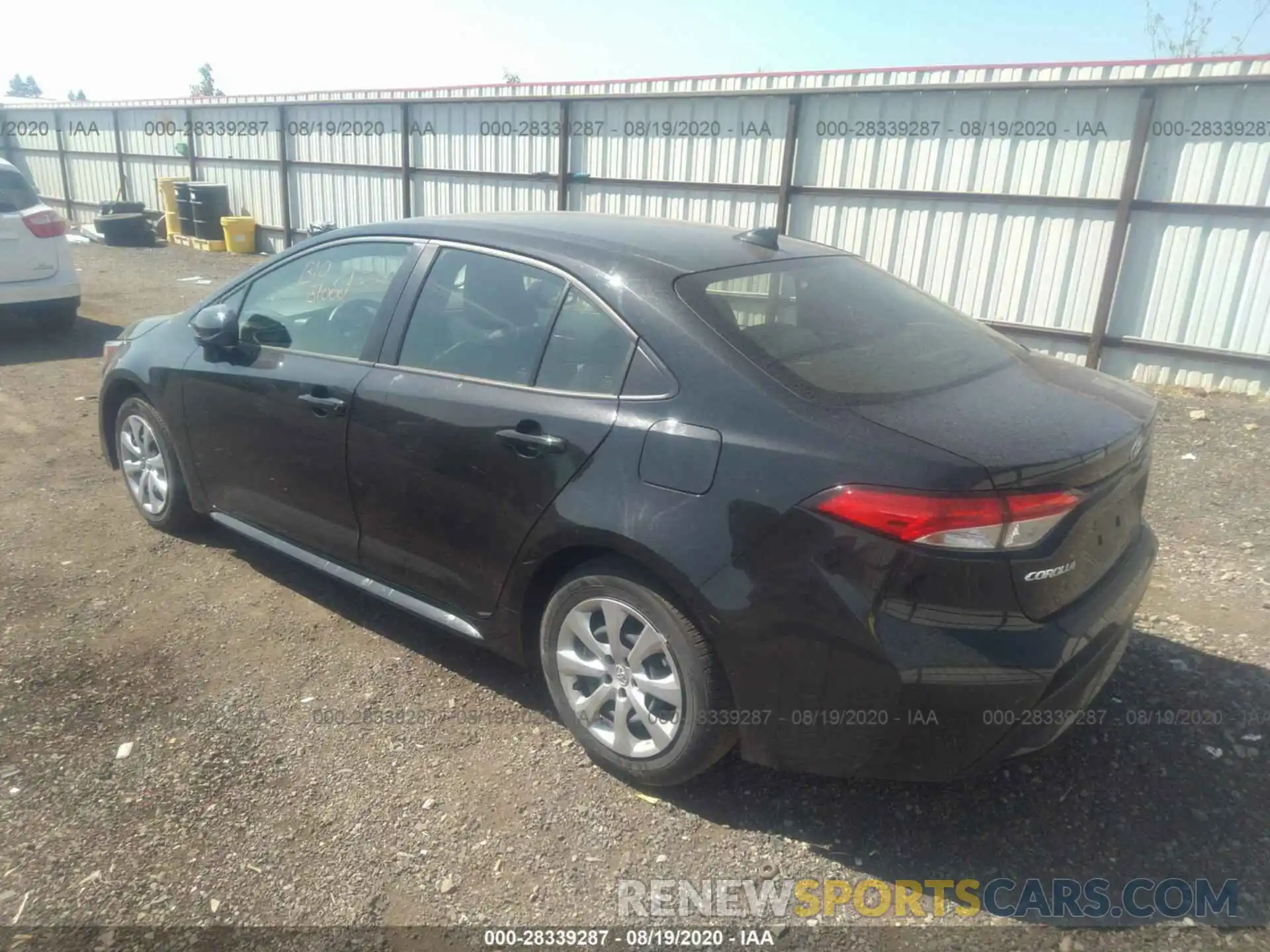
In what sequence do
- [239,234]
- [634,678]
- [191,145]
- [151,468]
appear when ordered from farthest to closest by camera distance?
1. [191,145]
2. [239,234]
3. [151,468]
4. [634,678]

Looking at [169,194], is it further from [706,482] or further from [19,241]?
[706,482]

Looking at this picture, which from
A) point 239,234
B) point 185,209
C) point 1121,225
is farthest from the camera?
point 185,209

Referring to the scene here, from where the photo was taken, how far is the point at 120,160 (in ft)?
66.1

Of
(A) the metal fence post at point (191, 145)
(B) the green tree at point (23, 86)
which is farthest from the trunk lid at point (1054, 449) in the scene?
(B) the green tree at point (23, 86)

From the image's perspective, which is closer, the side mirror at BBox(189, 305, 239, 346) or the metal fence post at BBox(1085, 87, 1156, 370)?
the side mirror at BBox(189, 305, 239, 346)

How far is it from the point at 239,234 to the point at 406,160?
429 centimetres

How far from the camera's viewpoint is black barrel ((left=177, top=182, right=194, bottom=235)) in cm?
1722

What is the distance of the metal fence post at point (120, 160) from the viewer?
1991 centimetres

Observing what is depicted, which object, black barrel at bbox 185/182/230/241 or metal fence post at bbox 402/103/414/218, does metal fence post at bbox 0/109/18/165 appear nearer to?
black barrel at bbox 185/182/230/241

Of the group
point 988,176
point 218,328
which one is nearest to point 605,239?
point 218,328

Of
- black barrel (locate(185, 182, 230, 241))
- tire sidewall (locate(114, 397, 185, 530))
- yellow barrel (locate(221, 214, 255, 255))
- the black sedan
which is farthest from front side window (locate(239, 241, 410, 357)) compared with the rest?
black barrel (locate(185, 182, 230, 241))

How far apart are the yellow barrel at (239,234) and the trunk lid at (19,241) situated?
316 inches

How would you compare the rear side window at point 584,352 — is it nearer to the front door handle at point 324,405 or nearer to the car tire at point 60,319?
the front door handle at point 324,405

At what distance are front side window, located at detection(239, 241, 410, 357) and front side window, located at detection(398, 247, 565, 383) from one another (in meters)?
0.26
